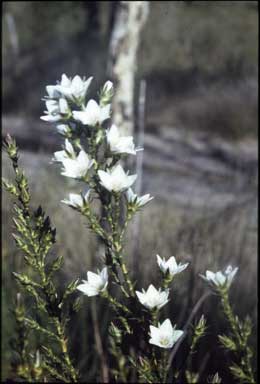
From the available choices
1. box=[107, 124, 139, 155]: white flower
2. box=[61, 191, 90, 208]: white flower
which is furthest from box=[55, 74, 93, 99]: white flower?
box=[61, 191, 90, 208]: white flower

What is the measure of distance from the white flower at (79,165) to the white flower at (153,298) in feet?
0.86

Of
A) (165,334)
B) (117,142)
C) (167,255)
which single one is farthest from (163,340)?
(167,255)

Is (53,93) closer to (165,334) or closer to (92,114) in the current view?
(92,114)

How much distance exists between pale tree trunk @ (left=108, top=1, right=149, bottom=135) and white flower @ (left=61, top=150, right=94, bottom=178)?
2.55m

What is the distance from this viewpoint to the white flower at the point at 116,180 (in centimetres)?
126

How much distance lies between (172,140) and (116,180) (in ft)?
34.4

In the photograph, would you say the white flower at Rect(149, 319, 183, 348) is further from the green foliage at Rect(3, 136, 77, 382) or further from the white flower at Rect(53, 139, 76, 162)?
the white flower at Rect(53, 139, 76, 162)

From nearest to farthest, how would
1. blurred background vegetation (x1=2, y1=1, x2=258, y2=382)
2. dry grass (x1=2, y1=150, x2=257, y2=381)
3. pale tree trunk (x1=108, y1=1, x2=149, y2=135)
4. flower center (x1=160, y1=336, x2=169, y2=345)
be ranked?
flower center (x1=160, y1=336, x2=169, y2=345) < dry grass (x1=2, y1=150, x2=257, y2=381) < blurred background vegetation (x1=2, y1=1, x2=258, y2=382) < pale tree trunk (x1=108, y1=1, x2=149, y2=135)

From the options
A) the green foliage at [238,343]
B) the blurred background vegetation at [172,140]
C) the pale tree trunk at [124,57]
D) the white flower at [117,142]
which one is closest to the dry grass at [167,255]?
the blurred background vegetation at [172,140]

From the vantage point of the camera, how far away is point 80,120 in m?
1.31

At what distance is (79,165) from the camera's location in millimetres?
1274

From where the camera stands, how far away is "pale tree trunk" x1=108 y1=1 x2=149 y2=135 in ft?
12.6

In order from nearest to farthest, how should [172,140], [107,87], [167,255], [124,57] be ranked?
[107,87] < [167,255] < [124,57] < [172,140]

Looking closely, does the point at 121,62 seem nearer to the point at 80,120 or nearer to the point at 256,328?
the point at 256,328
